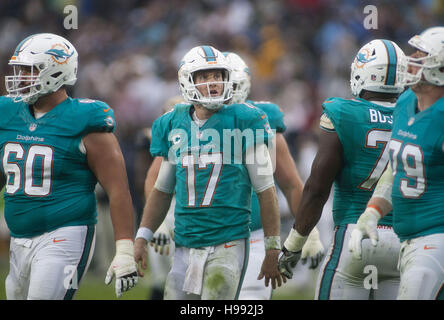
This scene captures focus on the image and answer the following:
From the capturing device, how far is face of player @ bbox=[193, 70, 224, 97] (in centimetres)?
439

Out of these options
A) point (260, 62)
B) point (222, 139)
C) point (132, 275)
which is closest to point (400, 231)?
point (222, 139)

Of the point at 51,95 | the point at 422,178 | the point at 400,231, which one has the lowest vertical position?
the point at 400,231

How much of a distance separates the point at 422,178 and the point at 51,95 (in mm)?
2152

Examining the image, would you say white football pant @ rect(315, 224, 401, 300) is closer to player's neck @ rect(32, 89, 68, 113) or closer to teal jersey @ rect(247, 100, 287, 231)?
teal jersey @ rect(247, 100, 287, 231)

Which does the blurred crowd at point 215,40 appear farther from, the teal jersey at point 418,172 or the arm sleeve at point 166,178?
the teal jersey at point 418,172

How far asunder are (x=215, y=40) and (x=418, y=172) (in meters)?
8.44

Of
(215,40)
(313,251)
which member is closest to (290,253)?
(313,251)

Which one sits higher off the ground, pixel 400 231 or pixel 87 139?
pixel 87 139

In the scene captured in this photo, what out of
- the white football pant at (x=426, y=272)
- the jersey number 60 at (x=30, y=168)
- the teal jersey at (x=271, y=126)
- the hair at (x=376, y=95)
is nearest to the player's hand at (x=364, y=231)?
the white football pant at (x=426, y=272)

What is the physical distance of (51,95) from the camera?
4.30 m

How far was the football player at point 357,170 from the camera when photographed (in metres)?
4.21

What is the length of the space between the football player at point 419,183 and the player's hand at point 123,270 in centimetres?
124

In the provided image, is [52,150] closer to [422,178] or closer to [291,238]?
[291,238]

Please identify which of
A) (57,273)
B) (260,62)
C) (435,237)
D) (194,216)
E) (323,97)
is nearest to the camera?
(435,237)
